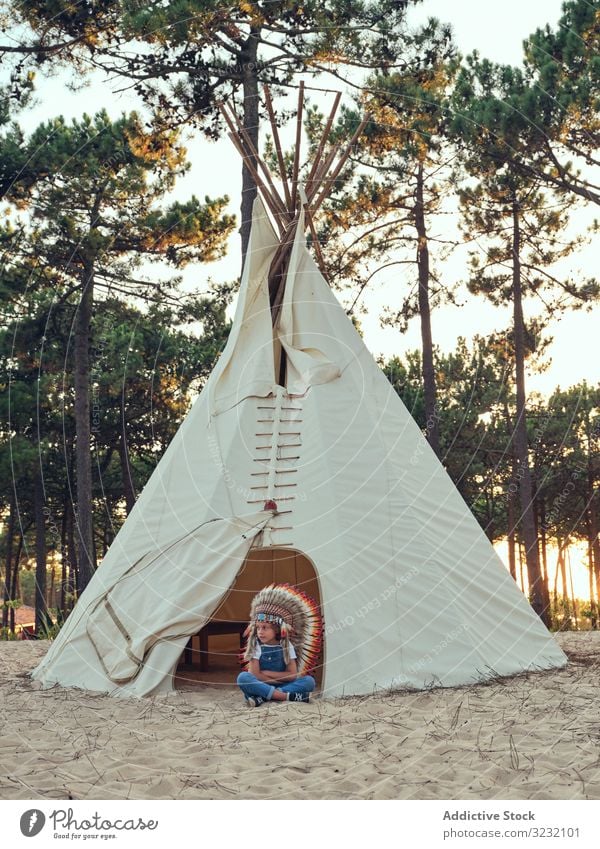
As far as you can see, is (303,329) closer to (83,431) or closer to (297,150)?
(297,150)

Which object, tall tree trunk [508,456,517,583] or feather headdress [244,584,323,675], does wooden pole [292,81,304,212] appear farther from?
tall tree trunk [508,456,517,583]

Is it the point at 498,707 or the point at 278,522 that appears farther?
the point at 278,522

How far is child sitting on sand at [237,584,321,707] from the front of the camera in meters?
5.70

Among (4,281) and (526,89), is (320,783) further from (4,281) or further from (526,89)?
(4,281)

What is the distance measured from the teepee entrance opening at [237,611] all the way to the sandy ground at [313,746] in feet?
6.14

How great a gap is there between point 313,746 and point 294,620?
5.13 ft

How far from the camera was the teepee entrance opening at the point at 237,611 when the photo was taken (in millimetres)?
8156

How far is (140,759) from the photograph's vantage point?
427cm

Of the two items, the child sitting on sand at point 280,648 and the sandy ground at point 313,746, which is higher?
the child sitting on sand at point 280,648

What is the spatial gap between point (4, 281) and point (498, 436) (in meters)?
11.4

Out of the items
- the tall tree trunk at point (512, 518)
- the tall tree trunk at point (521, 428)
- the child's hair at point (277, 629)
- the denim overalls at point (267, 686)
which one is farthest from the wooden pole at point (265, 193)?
the tall tree trunk at point (512, 518)

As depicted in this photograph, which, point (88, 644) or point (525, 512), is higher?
point (525, 512)

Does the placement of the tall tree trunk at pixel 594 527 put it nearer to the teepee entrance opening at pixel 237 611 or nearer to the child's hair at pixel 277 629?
the teepee entrance opening at pixel 237 611

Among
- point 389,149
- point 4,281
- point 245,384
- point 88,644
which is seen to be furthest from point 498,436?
point 88,644
